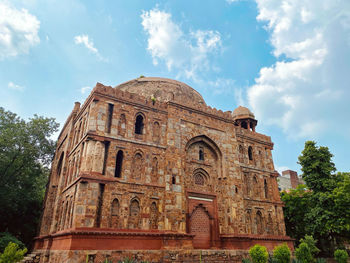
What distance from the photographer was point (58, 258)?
44.7ft

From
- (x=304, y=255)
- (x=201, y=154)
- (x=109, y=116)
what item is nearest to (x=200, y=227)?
(x=201, y=154)

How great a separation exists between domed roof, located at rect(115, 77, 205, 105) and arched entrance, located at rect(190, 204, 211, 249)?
9.27 meters

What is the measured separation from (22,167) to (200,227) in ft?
55.2

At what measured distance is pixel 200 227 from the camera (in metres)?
17.3

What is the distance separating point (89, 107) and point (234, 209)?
1177 centimetres

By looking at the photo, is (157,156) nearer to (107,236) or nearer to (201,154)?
(201,154)

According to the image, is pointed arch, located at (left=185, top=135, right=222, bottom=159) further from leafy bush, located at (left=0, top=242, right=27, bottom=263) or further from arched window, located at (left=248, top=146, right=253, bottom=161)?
leafy bush, located at (left=0, top=242, right=27, bottom=263)

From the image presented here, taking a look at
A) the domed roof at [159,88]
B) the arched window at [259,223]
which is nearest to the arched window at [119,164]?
the domed roof at [159,88]

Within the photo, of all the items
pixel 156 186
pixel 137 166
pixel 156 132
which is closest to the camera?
pixel 156 186

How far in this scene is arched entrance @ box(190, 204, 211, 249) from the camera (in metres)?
16.9

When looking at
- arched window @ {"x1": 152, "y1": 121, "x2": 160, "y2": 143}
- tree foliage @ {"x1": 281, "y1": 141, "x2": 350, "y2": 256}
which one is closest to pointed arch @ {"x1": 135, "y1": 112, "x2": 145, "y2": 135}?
arched window @ {"x1": 152, "y1": 121, "x2": 160, "y2": 143}

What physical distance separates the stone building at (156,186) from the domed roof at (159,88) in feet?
0.46

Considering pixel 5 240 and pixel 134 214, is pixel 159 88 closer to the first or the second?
pixel 134 214

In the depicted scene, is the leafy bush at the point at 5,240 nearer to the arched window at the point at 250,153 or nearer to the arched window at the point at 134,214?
the arched window at the point at 134,214
